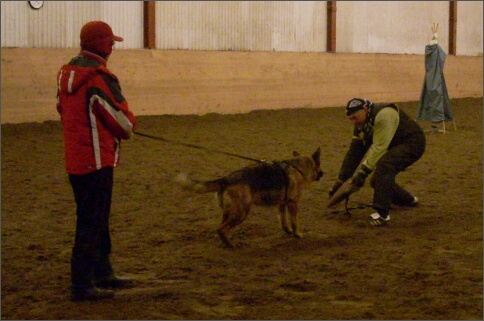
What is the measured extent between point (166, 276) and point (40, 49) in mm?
9874

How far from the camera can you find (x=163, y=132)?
14203mm

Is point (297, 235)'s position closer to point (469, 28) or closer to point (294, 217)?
point (294, 217)

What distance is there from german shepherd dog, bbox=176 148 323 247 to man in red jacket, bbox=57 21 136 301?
1262 millimetres

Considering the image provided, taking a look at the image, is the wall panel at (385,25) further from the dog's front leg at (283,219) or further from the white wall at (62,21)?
the dog's front leg at (283,219)

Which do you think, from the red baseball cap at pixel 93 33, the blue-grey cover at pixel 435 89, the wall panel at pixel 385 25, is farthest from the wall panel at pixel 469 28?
the red baseball cap at pixel 93 33

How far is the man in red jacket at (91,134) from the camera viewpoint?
481cm

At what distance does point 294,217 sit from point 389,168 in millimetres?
1157

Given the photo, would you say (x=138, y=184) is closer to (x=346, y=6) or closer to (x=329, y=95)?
(x=329, y=95)

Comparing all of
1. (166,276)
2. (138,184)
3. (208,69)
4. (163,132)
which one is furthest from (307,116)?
(166,276)

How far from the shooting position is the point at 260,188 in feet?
21.3

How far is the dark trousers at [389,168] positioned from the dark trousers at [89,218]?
313 centimetres

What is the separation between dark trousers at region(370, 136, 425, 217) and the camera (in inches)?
286

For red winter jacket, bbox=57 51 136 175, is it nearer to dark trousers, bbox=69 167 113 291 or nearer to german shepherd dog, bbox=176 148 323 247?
dark trousers, bbox=69 167 113 291

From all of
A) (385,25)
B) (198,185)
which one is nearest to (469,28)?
(385,25)
